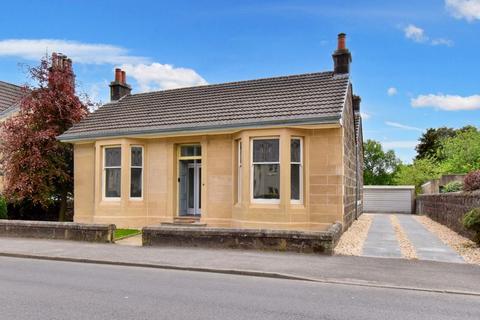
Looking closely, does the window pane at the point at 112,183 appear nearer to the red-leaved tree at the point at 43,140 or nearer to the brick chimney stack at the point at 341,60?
the red-leaved tree at the point at 43,140

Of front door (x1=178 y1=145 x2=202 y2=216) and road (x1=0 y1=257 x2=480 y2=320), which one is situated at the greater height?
front door (x1=178 y1=145 x2=202 y2=216)

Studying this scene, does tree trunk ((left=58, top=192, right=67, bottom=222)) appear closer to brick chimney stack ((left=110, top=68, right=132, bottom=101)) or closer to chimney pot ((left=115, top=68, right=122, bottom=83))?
brick chimney stack ((left=110, top=68, right=132, bottom=101))

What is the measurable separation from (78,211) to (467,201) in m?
15.0

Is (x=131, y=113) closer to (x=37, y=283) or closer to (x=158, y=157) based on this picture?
(x=158, y=157)

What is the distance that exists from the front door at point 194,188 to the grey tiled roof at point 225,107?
1811 mm

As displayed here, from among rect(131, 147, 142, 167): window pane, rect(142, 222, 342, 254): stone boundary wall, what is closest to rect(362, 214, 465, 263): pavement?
rect(142, 222, 342, 254): stone boundary wall

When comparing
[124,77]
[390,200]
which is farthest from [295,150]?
[390,200]

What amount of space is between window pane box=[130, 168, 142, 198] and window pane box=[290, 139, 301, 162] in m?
6.46

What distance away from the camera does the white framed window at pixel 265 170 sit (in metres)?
14.3

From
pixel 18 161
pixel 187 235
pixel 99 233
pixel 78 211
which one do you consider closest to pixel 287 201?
pixel 187 235

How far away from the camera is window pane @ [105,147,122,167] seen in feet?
57.3

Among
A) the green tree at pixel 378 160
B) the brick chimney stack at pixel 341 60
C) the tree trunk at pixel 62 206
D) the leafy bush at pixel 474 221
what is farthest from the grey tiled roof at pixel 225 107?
the green tree at pixel 378 160

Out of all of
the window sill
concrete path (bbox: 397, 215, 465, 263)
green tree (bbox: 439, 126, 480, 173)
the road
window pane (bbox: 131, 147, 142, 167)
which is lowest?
the road

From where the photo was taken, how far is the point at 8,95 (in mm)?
27312
